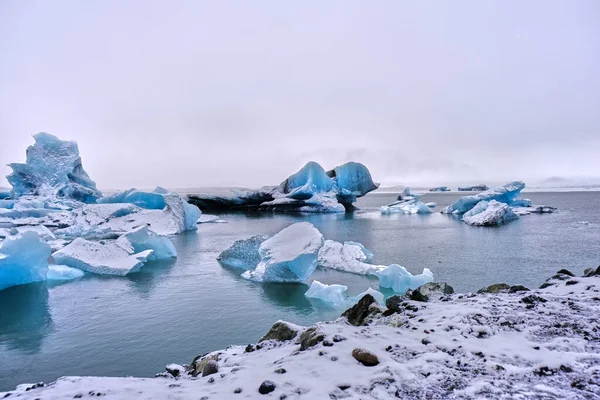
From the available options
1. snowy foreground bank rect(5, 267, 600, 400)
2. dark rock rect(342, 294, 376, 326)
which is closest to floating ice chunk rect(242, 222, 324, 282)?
dark rock rect(342, 294, 376, 326)

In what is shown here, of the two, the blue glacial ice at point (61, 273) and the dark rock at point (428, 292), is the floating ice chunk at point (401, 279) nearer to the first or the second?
the dark rock at point (428, 292)

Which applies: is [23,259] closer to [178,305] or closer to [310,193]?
[178,305]

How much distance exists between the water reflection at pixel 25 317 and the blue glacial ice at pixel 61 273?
0.43 metres

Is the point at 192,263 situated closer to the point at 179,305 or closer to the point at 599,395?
the point at 179,305

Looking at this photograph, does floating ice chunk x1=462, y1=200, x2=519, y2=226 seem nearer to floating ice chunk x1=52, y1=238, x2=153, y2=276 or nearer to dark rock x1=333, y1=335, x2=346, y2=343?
floating ice chunk x1=52, y1=238, x2=153, y2=276

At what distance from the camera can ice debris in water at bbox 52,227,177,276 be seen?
10773 mm

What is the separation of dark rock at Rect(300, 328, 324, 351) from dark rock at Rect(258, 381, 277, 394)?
Answer: 2.30 ft

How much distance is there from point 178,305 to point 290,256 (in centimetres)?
298

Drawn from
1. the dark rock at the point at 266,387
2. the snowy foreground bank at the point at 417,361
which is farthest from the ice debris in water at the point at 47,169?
the dark rock at the point at 266,387

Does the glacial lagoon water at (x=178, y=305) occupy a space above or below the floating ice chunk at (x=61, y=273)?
below

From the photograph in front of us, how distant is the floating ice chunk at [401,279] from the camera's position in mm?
8289

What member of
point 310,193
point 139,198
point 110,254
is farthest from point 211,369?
point 310,193

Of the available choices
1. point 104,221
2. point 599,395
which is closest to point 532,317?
point 599,395

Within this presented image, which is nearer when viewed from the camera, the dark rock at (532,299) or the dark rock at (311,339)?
the dark rock at (311,339)
